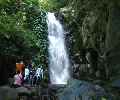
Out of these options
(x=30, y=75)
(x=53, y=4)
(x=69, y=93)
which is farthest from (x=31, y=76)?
(x=53, y=4)

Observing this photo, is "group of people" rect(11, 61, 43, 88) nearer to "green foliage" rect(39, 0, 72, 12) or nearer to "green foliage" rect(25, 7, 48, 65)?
"green foliage" rect(25, 7, 48, 65)

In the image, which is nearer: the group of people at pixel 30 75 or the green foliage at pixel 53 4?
the group of people at pixel 30 75

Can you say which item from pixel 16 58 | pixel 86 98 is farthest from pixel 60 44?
pixel 86 98

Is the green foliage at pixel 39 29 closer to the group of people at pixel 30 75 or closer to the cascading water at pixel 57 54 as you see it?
the cascading water at pixel 57 54

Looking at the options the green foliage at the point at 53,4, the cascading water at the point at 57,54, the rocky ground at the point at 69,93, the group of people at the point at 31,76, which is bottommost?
the rocky ground at the point at 69,93

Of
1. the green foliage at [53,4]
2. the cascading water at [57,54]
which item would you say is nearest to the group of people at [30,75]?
the cascading water at [57,54]

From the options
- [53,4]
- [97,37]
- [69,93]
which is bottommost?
[69,93]

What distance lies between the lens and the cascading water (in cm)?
1916

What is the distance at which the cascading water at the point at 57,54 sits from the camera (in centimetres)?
1916

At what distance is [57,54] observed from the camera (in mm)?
20422

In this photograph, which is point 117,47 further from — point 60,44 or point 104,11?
point 60,44

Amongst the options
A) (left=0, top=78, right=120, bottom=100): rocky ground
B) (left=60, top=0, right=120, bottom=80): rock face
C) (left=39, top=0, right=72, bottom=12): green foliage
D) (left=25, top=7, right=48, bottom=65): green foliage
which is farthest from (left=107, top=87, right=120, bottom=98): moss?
(left=39, top=0, right=72, bottom=12): green foliage

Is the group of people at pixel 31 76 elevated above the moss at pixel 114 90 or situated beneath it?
elevated above

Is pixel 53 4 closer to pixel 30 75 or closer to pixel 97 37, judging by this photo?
pixel 97 37
